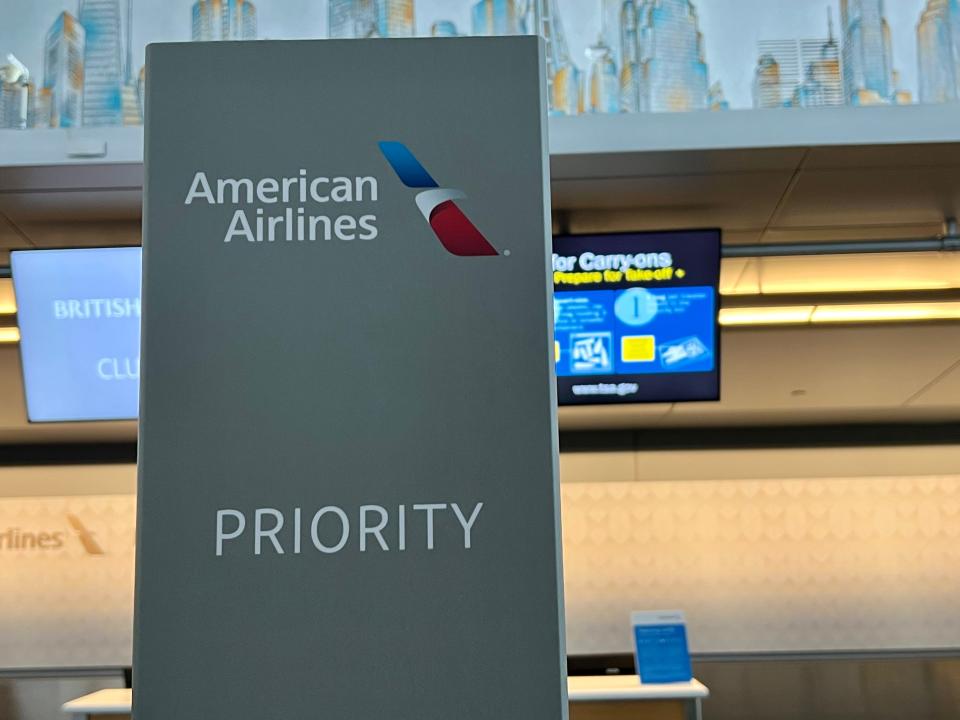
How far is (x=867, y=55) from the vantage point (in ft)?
13.9

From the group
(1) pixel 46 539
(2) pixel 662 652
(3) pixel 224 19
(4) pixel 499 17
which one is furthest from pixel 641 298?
(1) pixel 46 539

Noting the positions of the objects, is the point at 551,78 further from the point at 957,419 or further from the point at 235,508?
the point at 957,419

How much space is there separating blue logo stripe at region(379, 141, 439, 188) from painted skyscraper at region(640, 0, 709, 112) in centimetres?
331

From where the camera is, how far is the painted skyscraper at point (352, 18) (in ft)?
13.3

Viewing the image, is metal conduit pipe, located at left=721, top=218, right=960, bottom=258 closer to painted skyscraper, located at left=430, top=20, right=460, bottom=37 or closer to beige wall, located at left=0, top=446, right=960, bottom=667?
painted skyscraper, located at left=430, top=20, right=460, bottom=37

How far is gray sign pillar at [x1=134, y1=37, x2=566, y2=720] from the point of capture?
94 centimetres

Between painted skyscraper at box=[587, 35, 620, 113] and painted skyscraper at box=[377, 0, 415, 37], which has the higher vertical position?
painted skyscraper at box=[377, 0, 415, 37]

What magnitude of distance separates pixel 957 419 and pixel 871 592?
1.56 m

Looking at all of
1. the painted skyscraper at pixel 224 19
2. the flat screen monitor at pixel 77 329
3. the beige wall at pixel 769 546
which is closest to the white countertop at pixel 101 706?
the flat screen monitor at pixel 77 329

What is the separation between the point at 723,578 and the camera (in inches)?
356

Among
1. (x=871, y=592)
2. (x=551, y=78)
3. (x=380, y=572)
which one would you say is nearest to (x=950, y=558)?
(x=871, y=592)

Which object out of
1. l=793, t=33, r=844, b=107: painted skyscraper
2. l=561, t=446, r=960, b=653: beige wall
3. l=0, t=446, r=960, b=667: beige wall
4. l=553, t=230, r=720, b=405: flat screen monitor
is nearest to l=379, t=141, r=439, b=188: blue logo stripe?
l=553, t=230, r=720, b=405: flat screen monitor

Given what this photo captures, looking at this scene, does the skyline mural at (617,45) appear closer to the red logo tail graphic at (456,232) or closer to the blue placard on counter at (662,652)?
the blue placard on counter at (662,652)

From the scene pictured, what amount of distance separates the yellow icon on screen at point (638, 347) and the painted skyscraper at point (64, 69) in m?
2.20
